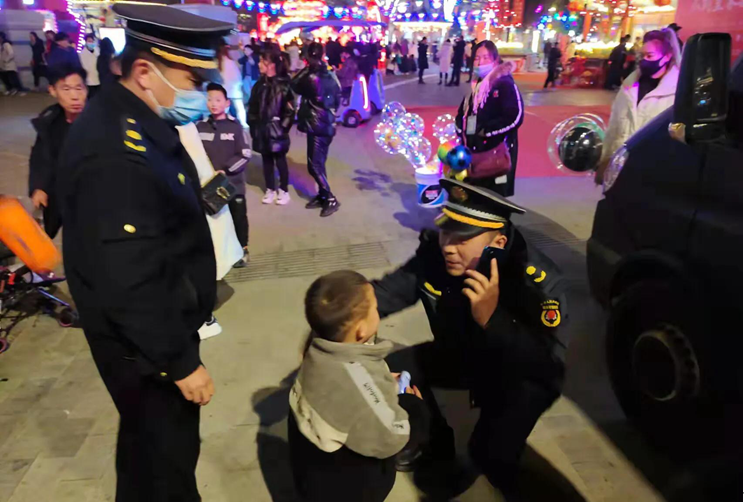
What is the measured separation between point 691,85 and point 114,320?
2354mm

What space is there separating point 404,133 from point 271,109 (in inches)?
61.5

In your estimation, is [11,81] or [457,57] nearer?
[11,81]

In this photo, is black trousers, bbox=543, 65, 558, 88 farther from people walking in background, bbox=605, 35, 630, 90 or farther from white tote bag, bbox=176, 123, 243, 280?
white tote bag, bbox=176, 123, 243, 280

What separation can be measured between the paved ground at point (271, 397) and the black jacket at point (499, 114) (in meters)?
1.23

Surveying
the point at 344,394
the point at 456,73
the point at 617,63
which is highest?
the point at 617,63

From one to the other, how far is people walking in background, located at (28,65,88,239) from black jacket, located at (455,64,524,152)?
325 centimetres

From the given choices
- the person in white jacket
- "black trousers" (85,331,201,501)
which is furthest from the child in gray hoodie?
the person in white jacket

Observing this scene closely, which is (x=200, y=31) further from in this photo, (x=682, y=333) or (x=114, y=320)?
(x=682, y=333)

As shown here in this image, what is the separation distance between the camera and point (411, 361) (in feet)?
8.59

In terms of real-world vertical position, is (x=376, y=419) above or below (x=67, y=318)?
above

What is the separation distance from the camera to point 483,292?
6.55 ft

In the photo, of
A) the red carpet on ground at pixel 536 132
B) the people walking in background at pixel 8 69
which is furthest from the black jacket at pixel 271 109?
the people walking in background at pixel 8 69

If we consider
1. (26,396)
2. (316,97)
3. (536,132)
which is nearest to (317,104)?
(316,97)

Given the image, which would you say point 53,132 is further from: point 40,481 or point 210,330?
point 40,481
